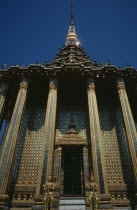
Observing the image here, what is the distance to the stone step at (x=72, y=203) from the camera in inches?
324

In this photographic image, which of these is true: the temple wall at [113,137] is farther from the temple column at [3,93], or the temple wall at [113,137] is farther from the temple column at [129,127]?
the temple column at [3,93]

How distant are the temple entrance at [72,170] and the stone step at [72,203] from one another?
3.11 feet

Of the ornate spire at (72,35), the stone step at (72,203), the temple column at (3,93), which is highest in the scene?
the ornate spire at (72,35)

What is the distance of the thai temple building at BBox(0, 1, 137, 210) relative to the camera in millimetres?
8688

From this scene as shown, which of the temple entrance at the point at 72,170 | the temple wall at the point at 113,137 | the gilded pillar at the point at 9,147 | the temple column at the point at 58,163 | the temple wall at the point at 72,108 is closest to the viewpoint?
the gilded pillar at the point at 9,147

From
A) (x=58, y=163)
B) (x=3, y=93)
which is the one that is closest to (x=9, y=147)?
(x=58, y=163)

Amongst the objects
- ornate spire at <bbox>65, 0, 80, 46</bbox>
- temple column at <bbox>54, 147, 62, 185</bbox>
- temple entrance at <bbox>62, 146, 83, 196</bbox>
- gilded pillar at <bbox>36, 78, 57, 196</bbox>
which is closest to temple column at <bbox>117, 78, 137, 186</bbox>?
temple entrance at <bbox>62, 146, 83, 196</bbox>

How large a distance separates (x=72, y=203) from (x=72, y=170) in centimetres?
256

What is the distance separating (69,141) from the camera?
11383mm

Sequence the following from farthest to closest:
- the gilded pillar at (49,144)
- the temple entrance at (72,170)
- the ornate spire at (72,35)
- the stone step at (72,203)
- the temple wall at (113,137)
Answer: the ornate spire at (72,35) → the temple wall at (113,137) → the temple entrance at (72,170) → the gilded pillar at (49,144) → the stone step at (72,203)

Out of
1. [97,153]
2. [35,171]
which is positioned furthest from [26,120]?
[97,153]

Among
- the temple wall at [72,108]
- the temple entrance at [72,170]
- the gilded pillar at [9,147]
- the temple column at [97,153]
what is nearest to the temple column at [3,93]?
the gilded pillar at [9,147]

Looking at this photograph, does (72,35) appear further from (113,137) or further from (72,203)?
(72,203)

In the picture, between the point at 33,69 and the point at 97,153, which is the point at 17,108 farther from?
the point at 97,153
